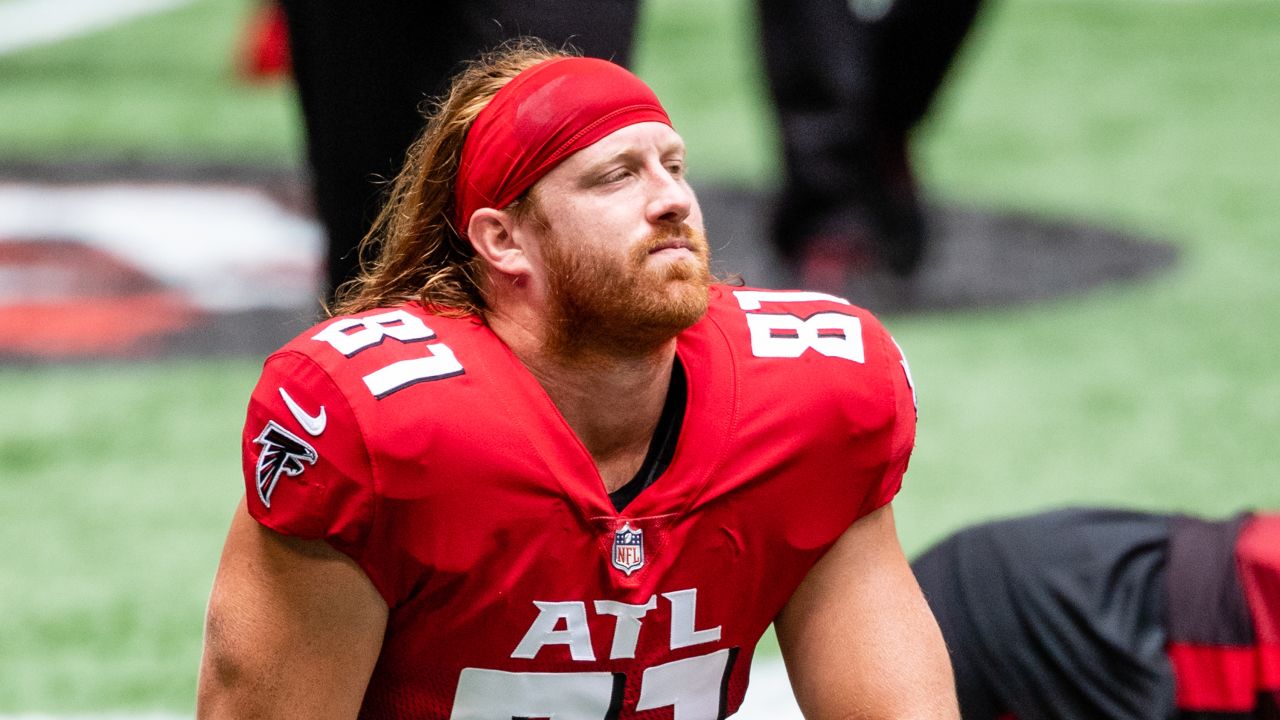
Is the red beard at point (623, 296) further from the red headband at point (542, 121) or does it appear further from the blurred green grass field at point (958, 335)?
the blurred green grass field at point (958, 335)

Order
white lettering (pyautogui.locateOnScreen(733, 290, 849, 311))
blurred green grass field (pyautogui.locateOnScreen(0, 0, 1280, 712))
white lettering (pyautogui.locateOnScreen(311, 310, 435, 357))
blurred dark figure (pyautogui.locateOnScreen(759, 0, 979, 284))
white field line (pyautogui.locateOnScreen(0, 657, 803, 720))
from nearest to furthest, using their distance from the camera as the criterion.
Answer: white lettering (pyautogui.locateOnScreen(311, 310, 435, 357)) < white lettering (pyautogui.locateOnScreen(733, 290, 849, 311)) < white field line (pyautogui.locateOnScreen(0, 657, 803, 720)) < blurred green grass field (pyautogui.locateOnScreen(0, 0, 1280, 712)) < blurred dark figure (pyautogui.locateOnScreen(759, 0, 979, 284))

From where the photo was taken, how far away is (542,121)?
2.47 metres

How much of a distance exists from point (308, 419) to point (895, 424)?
725mm

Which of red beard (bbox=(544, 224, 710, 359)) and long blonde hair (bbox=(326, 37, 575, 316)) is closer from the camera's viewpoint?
red beard (bbox=(544, 224, 710, 359))

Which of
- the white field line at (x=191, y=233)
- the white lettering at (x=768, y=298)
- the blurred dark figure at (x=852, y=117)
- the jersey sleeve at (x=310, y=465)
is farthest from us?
the white field line at (x=191, y=233)

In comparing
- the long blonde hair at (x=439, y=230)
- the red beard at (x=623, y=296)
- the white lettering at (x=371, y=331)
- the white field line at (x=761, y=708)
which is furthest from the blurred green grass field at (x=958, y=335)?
the red beard at (x=623, y=296)

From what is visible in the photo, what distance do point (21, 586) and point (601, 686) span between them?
81.3 inches

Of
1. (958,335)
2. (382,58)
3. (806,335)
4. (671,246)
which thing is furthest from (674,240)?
(958,335)

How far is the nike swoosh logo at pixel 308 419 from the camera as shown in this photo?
2307 millimetres

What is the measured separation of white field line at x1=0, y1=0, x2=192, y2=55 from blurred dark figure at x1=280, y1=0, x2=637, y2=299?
8392 millimetres

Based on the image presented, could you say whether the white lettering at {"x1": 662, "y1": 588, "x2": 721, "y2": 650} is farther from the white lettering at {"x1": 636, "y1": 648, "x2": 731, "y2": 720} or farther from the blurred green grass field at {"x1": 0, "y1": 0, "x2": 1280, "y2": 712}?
the blurred green grass field at {"x1": 0, "y1": 0, "x2": 1280, "y2": 712}

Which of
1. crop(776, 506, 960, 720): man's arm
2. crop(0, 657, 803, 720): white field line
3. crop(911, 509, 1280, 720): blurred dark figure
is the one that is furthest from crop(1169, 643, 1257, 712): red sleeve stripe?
crop(0, 657, 803, 720): white field line

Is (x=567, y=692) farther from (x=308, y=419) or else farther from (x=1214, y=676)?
(x=1214, y=676)

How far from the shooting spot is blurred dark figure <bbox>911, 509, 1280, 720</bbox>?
3018 millimetres
